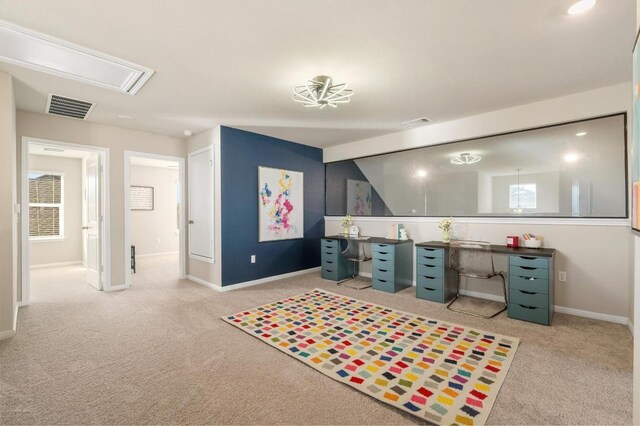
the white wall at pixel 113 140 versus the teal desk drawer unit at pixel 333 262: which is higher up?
the white wall at pixel 113 140

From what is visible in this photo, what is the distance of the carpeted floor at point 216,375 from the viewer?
1745 mm

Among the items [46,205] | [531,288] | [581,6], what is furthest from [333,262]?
[46,205]

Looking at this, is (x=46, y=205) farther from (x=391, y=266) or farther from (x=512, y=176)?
(x=512, y=176)

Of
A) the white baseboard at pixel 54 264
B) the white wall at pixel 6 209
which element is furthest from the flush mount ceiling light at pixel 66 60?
the white baseboard at pixel 54 264

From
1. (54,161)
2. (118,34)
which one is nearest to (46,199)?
(54,161)

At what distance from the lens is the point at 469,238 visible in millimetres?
4145

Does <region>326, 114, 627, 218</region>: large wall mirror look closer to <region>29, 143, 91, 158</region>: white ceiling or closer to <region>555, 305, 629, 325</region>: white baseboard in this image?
<region>555, 305, 629, 325</region>: white baseboard

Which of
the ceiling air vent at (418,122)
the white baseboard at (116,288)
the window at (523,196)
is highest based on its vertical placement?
the ceiling air vent at (418,122)

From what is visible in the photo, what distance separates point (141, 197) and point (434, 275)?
23.4 feet

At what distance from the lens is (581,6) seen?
1.89m

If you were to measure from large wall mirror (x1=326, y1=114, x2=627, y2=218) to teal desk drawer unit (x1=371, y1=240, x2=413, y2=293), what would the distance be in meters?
0.73

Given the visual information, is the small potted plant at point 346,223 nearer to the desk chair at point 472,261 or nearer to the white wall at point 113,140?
the desk chair at point 472,261

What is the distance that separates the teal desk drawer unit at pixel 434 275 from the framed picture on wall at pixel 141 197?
6.81 metres

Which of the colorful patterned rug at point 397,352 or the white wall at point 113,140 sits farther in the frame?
the white wall at point 113,140
